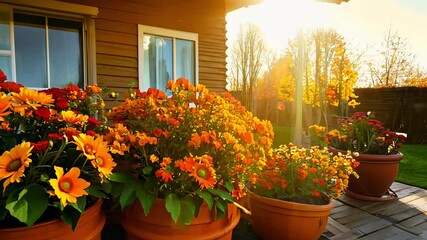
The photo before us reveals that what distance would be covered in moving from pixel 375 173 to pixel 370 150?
25 cm

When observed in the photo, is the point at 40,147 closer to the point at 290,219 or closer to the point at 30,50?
the point at 290,219

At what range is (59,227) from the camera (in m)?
0.87

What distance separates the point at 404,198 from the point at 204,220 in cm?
260

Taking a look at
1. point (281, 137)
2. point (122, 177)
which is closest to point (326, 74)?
point (281, 137)

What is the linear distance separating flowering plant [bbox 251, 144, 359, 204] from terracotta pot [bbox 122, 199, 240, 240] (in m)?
0.60

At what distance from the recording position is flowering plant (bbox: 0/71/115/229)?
0.78m

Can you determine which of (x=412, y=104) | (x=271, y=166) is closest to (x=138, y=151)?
(x=271, y=166)

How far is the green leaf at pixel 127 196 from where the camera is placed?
97 cm

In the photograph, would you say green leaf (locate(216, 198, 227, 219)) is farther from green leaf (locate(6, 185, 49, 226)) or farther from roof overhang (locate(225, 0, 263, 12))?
roof overhang (locate(225, 0, 263, 12))

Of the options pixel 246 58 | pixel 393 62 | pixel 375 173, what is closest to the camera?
pixel 375 173

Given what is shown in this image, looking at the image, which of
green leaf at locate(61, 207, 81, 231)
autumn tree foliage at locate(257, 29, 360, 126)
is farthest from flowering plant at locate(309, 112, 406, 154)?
autumn tree foliage at locate(257, 29, 360, 126)

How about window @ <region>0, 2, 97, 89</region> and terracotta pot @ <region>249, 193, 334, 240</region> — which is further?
window @ <region>0, 2, 97, 89</region>

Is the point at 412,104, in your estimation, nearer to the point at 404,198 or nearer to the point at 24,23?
the point at 404,198

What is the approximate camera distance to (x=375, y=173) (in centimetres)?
258
